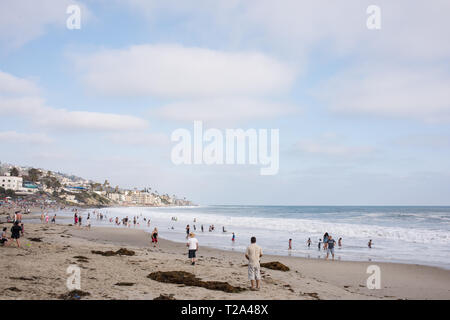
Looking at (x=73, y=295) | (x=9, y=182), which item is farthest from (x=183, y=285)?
(x=9, y=182)

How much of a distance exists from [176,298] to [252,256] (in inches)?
123

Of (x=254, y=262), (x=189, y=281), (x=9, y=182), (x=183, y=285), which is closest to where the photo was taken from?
(x=254, y=262)

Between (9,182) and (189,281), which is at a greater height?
(9,182)

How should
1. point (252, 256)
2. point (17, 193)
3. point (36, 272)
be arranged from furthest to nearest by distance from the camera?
1. point (17, 193)
2. point (36, 272)
3. point (252, 256)

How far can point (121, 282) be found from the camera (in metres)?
12.3

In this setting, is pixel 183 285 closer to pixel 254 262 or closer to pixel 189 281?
pixel 189 281

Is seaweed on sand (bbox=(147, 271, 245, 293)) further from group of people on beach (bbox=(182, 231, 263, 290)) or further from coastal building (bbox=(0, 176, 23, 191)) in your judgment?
coastal building (bbox=(0, 176, 23, 191))

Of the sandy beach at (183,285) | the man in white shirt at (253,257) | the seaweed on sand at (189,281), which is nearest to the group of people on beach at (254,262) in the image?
the man in white shirt at (253,257)

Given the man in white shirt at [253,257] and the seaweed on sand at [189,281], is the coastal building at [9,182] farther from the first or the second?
the man in white shirt at [253,257]

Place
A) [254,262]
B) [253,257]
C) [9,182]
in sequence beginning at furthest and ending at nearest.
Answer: [9,182] < [254,262] < [253,257]

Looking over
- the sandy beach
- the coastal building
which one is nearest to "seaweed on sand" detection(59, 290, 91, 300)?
the sandy beach
